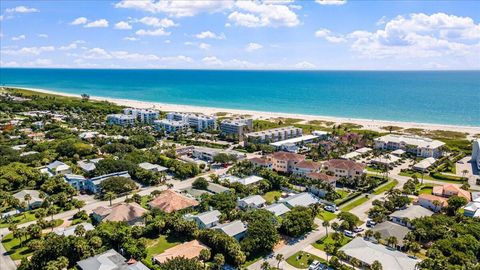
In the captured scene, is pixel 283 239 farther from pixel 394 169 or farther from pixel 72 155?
pixel 72 155

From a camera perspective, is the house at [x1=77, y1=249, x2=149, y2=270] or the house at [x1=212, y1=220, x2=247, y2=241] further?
the house at [x1=212, y1=220, x2=247, y2=241]

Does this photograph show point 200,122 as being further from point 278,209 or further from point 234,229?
point 234,229

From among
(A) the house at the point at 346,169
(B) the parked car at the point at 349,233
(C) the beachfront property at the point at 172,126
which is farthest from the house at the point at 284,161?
(C) the beachfront property at the point at 172,126

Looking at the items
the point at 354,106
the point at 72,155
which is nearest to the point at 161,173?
the point at 72,155

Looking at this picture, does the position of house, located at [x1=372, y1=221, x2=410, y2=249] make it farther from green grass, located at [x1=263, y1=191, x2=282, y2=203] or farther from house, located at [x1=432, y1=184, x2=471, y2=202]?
house, located at [x1=432, y1=184, x2=471, y2=202]

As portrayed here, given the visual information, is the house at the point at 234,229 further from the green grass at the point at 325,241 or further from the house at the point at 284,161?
the house at the point at 284,161

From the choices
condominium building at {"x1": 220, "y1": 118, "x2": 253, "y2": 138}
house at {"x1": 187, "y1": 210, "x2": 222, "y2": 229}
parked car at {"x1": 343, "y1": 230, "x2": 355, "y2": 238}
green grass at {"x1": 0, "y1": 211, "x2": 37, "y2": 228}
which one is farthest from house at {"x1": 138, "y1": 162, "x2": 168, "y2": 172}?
parked car at {"x1": 343, "y1": 230, "x2": 355, "y2": 238}
